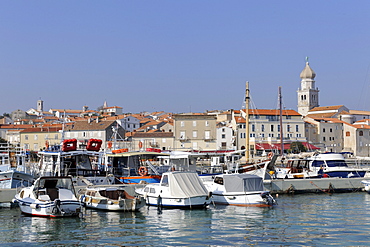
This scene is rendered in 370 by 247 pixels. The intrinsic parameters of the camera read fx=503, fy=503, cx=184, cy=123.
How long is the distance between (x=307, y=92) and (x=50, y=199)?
445 ft

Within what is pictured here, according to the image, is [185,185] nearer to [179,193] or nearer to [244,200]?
[179,193]

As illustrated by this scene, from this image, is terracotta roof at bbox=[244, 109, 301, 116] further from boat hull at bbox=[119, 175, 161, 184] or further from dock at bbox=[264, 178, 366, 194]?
boat hull at bbox=[119, 175, 161, 184]

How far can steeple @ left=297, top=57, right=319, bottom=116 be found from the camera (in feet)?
500

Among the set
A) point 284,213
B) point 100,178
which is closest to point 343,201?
point 284,213

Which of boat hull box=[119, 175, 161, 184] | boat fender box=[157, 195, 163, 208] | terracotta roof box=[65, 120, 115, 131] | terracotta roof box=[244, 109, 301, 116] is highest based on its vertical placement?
terracotta roof box=[244, 109, 301, 116]

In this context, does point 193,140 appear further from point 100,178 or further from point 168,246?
point 168,246

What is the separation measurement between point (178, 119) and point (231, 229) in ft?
216

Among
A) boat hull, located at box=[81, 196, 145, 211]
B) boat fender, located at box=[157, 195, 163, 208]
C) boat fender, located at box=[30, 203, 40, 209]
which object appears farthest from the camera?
boat fender, located at box=[157, 195, 163, 208]

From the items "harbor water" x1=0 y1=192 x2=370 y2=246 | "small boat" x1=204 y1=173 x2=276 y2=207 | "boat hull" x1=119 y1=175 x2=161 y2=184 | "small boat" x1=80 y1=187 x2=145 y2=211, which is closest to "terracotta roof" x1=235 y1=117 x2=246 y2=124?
"boat hull" x1=119 y1=175 x2=161 y2=184

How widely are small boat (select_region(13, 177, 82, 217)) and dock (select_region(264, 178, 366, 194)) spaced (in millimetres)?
15456

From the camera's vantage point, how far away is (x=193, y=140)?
87500mm

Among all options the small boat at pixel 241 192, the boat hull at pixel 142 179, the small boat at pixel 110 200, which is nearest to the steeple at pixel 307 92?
the boat hull at pixel 142 179

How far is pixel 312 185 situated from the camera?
1452 inches

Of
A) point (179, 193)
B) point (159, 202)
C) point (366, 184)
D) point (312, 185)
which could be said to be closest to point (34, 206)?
point (159, 202)
